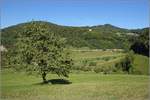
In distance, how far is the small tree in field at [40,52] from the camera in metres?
50.2

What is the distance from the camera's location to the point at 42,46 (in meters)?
51.3

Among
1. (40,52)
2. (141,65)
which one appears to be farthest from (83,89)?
(141,65)

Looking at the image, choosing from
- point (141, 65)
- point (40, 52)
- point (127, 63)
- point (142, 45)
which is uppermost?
point (142, 45)

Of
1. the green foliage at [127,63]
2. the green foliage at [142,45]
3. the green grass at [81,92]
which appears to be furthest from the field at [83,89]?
the green foliage at [142,45]

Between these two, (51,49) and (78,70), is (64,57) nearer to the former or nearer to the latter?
(51,49)

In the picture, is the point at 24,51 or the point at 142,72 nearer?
the point at 24,51

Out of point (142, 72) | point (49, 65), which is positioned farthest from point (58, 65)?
point (142, 72)

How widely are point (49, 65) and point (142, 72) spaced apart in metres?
39.1

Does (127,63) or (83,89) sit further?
(127,63)

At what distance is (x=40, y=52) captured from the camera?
165 ft

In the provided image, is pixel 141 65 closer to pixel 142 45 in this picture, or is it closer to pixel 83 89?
pixel 142 45

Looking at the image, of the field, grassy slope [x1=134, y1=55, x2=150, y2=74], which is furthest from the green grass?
grassy slope [x1=134, y1=55, x2=150, y2=74]

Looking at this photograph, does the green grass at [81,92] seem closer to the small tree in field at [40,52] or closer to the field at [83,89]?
the field at [83,89]

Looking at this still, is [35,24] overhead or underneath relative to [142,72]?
overhead
